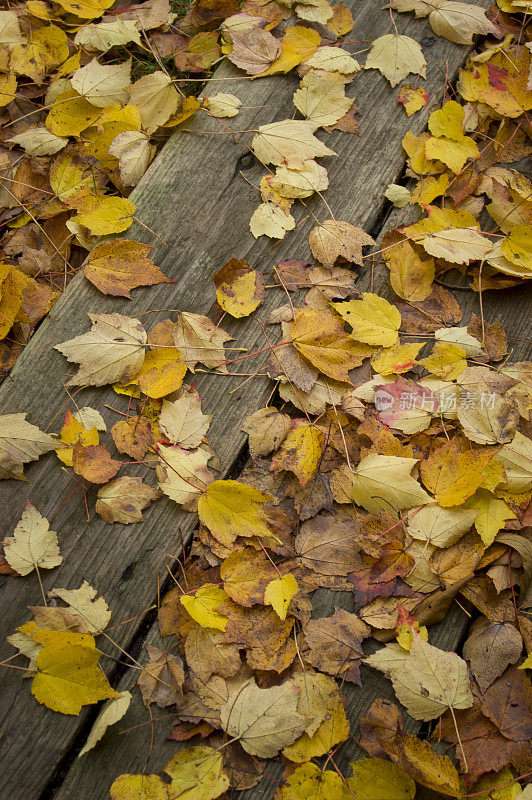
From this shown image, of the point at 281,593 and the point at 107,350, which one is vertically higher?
the point at 107,350

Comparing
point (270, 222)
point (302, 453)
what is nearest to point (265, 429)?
point (302, 453)

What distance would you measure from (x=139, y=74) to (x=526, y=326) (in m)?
1.69

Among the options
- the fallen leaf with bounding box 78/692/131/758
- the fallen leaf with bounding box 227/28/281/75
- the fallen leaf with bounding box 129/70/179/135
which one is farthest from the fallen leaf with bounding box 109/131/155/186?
the fallen leaf with bounding box 78/692/131/758

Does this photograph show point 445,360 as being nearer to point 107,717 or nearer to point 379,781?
point 379,781

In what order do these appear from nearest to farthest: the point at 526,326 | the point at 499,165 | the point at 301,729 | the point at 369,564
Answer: the point at 301,729 < the point at 369,564 < the point at 526,326 < the point at 499,165

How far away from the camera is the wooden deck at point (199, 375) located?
4.54 ft

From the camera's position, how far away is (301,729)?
1.34 m

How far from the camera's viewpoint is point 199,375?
1.68 metres

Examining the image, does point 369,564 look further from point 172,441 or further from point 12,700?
point 12,700

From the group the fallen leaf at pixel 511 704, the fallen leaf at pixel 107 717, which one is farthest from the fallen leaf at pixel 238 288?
the fallen leaf at pixel 511 704

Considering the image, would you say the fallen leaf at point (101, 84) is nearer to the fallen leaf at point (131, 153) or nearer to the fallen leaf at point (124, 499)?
the fallen leaf at point (131, 153)

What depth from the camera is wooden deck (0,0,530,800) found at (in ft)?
4.54

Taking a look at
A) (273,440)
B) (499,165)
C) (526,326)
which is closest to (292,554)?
(273,440)

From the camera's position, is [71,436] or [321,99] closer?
[71,436]
